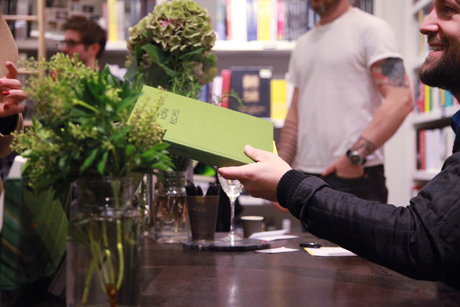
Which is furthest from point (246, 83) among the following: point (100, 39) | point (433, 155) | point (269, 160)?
point (269, 160)

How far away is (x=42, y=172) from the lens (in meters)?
0.59

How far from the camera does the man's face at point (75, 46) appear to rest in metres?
2.75

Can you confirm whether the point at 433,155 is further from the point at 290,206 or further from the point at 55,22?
the point at 55,22

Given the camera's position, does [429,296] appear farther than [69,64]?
Yes

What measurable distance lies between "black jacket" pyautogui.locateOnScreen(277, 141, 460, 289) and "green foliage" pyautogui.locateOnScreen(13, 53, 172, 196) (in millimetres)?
336

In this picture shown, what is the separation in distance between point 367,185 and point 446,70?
1042 millimetres

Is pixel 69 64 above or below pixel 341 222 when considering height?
above

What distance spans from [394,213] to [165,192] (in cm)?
67

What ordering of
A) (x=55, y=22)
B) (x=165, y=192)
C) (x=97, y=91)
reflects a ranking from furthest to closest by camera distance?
(x=55, y=22) → (x=165, y=192) → (x=97, y=91)

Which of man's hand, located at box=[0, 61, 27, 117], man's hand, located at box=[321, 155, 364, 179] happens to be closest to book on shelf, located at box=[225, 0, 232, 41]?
man's hand, located at box=[321, 155, 364, 179]

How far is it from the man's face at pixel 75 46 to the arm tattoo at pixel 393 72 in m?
1.68

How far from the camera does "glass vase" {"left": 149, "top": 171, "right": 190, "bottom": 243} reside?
4.20ft

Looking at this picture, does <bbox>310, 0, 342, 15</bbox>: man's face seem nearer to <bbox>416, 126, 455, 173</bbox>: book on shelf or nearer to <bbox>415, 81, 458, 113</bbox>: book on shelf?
<bbox>415, 81, 458, 113</bbox>: book on shelf

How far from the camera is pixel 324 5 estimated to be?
2.20 meters
